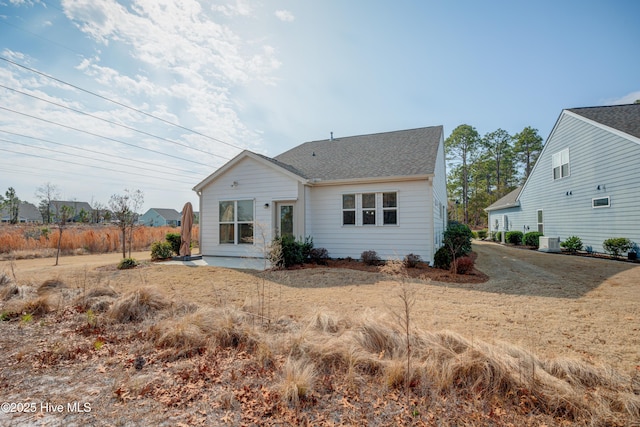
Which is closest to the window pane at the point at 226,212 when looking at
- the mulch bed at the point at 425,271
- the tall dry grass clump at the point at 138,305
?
the mulch bed at the point at 425,271

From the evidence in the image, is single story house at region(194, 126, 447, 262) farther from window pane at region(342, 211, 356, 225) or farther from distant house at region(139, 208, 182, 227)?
distant house at region(139, 208, 182, 227)

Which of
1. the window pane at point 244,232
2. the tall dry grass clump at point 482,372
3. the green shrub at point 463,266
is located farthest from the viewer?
the window pane at point 244,232

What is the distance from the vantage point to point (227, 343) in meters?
3.74

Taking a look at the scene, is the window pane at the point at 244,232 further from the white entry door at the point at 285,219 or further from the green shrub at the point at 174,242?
the green shrub at the point at 174,242

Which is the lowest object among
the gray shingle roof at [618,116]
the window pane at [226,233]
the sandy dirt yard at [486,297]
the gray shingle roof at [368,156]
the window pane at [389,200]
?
the sandy dirt yard at [486,297]

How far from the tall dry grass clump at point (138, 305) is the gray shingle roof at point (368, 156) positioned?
742 centimetres

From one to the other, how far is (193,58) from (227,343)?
1236 centimetres

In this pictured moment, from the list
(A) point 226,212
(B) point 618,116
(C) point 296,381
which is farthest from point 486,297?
(B) point 618,116

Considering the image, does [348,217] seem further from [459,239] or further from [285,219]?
[459,239]

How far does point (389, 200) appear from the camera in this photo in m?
10.6

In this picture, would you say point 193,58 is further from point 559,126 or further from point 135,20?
point 559,126

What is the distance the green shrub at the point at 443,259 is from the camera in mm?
9422

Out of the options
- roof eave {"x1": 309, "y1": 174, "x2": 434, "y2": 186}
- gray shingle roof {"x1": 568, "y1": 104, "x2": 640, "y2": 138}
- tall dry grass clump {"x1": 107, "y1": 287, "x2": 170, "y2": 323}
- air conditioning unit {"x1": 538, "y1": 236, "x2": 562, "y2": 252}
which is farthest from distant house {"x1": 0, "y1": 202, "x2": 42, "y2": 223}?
gray shingle roof {"x1": 568, "y1": 104, "x2": 640, "y2": 138}

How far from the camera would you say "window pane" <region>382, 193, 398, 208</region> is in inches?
414
